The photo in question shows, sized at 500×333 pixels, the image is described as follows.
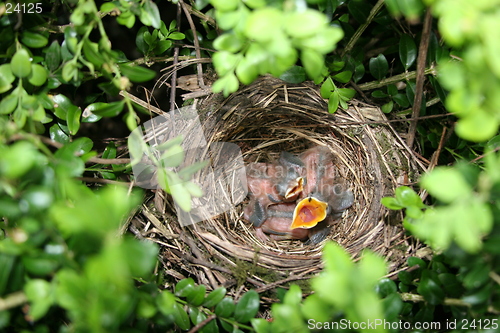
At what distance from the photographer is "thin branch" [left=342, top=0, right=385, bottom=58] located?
1.13 m

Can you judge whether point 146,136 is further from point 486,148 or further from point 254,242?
Result: point 486,148

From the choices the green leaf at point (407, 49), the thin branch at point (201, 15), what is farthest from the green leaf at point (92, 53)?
the green leaf at point (407, 49)

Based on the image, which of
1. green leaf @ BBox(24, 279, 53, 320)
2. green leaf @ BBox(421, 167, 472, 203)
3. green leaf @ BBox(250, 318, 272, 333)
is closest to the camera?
green leaf @ BBox(421, 167, 472, 203)

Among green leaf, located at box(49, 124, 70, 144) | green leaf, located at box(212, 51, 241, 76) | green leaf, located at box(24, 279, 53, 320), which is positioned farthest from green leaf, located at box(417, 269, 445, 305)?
green leaf, located at box(49, 124, 70, 144)

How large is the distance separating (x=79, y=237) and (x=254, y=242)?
1073mm

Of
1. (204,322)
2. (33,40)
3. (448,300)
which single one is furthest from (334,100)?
(33,40)

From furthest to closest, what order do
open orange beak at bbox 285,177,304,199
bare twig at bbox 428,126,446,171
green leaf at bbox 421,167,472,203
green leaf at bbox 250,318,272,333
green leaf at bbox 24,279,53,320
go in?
open orange beak at bbox 285,177,304,199 < bare twig at bbox 428,126,446,171 < green leaf at bbox 250,318,272,333 < green leaf at bbox 24,279,53,320 < green leaf at bbox 421,167,472,203

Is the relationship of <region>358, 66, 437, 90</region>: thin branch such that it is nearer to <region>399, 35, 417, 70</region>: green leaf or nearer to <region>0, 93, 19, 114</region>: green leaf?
<region>399, 35, 417, 70</region>: green leaf

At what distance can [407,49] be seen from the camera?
1.18 metres

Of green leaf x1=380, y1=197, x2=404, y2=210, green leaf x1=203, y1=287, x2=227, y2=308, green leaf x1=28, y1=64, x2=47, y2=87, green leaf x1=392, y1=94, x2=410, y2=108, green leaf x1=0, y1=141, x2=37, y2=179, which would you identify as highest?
green leaf x1=0, y1=141, x2=37, y2=179

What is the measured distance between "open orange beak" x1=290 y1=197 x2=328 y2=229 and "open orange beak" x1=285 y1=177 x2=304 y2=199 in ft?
0.31

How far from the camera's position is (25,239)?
27.3 inches

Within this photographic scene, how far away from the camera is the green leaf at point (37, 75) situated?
3.11ft

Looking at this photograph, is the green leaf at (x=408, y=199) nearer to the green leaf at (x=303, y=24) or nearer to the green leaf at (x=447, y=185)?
the green leaf at (x=447, y=185)
